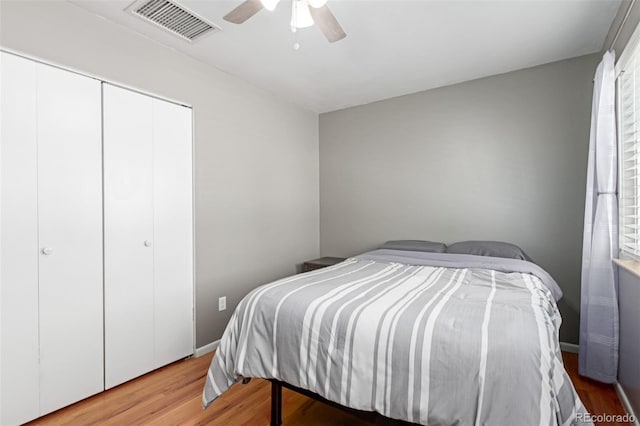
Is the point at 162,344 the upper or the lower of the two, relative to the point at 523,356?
lower

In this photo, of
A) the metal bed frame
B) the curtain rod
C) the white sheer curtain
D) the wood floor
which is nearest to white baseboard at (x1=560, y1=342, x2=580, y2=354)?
the wood floor

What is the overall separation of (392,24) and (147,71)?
1810 mm

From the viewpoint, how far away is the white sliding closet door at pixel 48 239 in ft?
5.61

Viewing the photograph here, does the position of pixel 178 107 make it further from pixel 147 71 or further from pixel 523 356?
pixel 523 356

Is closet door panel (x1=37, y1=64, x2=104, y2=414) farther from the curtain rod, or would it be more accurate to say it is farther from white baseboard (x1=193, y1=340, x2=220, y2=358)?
the curtain rod

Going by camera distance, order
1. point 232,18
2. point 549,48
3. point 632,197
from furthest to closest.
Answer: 1. point 549,48
2. point 632,197
3. point 232,18

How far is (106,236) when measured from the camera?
6.91ft

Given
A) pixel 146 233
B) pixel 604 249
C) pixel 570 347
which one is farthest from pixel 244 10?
pixel 570 347

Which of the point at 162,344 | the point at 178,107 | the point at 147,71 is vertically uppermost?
the point at 147,71

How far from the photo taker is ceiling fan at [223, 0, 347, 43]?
1.59m

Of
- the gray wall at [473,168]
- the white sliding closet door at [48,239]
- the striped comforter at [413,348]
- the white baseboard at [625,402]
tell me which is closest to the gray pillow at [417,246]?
the gray wall at [473,168]

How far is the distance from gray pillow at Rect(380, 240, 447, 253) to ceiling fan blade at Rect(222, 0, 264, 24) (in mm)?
2320

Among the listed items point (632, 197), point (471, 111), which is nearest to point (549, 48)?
point (471, 111)

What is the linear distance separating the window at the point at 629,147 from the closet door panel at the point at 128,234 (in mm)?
3121
